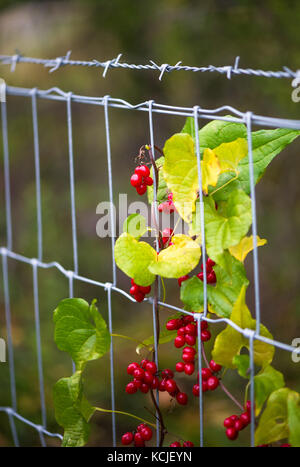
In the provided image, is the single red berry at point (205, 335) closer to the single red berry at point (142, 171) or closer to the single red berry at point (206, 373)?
the single red berry at point (206, 373)

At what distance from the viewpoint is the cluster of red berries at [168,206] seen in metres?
0.58

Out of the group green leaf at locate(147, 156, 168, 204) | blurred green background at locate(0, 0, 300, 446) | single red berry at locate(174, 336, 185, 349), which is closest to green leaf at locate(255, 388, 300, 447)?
single red berry at locate(174, 336, 185, 349)

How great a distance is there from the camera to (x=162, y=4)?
2.02 metres

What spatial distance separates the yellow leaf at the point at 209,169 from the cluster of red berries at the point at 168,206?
0.06 meters

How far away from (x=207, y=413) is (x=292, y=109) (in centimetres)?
98

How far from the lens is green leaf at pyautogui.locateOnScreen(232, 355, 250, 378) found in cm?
50

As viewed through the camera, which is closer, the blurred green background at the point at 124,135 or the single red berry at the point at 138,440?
the single red berry at the point at 138,440

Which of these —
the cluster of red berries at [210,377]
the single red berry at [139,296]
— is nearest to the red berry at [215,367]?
the cluster of red berries at [210,377]

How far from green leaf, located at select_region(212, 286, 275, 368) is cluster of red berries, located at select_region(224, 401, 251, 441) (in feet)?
0.15

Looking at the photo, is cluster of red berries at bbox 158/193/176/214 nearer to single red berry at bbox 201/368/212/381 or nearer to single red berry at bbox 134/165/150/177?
single red berry at bbox 134/165/150/177

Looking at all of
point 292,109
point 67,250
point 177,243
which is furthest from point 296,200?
point 177,243

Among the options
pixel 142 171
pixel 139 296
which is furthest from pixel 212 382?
pixel 142 171

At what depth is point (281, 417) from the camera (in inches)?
19.9
